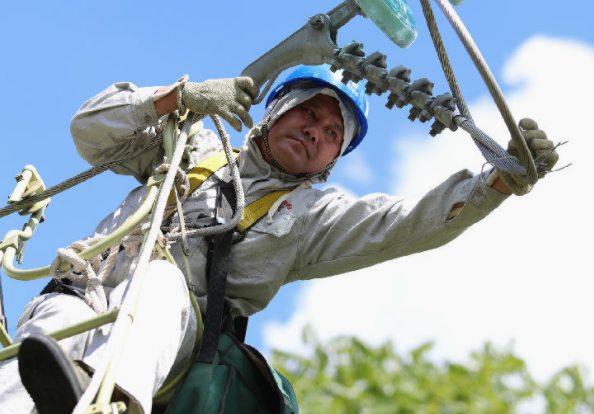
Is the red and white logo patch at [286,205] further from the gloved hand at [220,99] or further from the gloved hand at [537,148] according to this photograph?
the gloved hand at [537,148]

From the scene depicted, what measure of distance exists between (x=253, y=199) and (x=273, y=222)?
0.18 metres

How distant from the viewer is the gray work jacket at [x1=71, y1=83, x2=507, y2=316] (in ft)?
10.5

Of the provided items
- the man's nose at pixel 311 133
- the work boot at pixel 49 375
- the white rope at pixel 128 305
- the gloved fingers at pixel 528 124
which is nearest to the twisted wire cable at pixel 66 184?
the man's nose at pixel 311 133

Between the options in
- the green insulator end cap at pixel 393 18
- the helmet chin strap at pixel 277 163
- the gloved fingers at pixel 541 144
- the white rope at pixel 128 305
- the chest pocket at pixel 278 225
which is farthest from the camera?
the helmet chin strap at pixel 277 163

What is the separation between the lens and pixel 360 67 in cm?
311

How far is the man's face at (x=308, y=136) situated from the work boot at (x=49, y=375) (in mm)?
1706

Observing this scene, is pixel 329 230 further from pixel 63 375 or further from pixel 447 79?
pixel 63 375

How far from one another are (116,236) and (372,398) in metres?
2.87

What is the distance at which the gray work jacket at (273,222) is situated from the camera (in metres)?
3.20

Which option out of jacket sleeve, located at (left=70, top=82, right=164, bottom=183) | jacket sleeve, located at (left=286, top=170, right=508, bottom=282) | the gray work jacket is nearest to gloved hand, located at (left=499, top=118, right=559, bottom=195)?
jacket sleeve, located at (left=286, top=170, right=508, bottom=282)

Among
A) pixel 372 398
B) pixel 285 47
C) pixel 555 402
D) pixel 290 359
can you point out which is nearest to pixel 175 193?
pixel 285 47

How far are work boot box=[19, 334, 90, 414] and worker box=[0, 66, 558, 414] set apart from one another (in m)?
0.20

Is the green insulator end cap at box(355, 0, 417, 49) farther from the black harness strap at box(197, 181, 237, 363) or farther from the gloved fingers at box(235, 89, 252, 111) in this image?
the black harness strap at box(197, 181, 237, 363)

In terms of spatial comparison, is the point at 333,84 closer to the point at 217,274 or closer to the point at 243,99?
the point at 243,99
